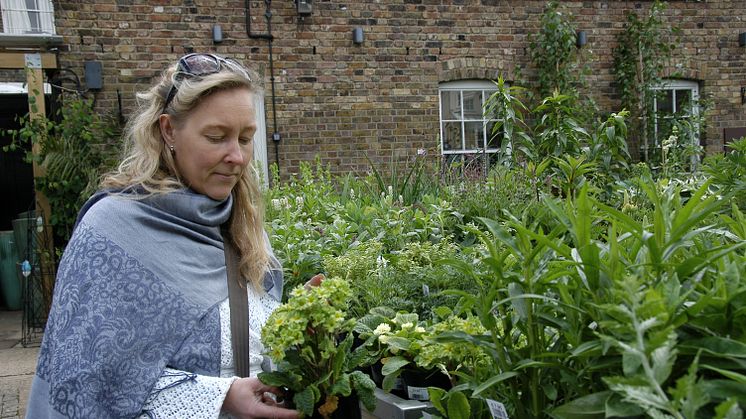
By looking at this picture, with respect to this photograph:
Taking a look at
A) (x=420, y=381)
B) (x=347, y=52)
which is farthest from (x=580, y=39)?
(x=420, y=381)

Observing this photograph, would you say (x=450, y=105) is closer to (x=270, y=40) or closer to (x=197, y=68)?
(x=270, y=40)

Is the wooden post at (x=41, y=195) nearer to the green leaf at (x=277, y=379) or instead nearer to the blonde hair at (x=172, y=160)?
the blonde hair at (x=172, y=160)

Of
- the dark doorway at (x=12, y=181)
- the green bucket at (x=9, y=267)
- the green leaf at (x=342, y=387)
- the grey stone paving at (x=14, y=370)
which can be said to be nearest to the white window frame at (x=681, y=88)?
the grey stone paving at (x=14, y=370)

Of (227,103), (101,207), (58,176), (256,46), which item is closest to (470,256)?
(227,103)

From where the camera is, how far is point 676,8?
10.0m

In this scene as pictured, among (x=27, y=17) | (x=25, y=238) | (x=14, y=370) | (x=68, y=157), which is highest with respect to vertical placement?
(x=27, y=17)

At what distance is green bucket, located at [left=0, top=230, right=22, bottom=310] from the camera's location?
342 inches

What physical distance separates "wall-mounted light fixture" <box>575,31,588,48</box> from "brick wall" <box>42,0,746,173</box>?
0.15m

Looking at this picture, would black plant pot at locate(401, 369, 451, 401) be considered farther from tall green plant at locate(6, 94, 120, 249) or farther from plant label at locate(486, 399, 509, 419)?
tall green plant at locate(6, 94, 120, 249)

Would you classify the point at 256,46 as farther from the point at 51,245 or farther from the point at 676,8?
the point at 676,8

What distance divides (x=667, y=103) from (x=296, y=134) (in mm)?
5767

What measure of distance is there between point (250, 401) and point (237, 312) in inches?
12.5

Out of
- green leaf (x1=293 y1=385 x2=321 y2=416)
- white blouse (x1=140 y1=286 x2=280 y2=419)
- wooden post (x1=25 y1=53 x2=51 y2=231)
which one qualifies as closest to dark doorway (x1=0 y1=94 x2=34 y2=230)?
wooden post (x1=25 y1=53 x2=51 y2=231)

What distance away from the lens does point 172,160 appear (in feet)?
6.33
